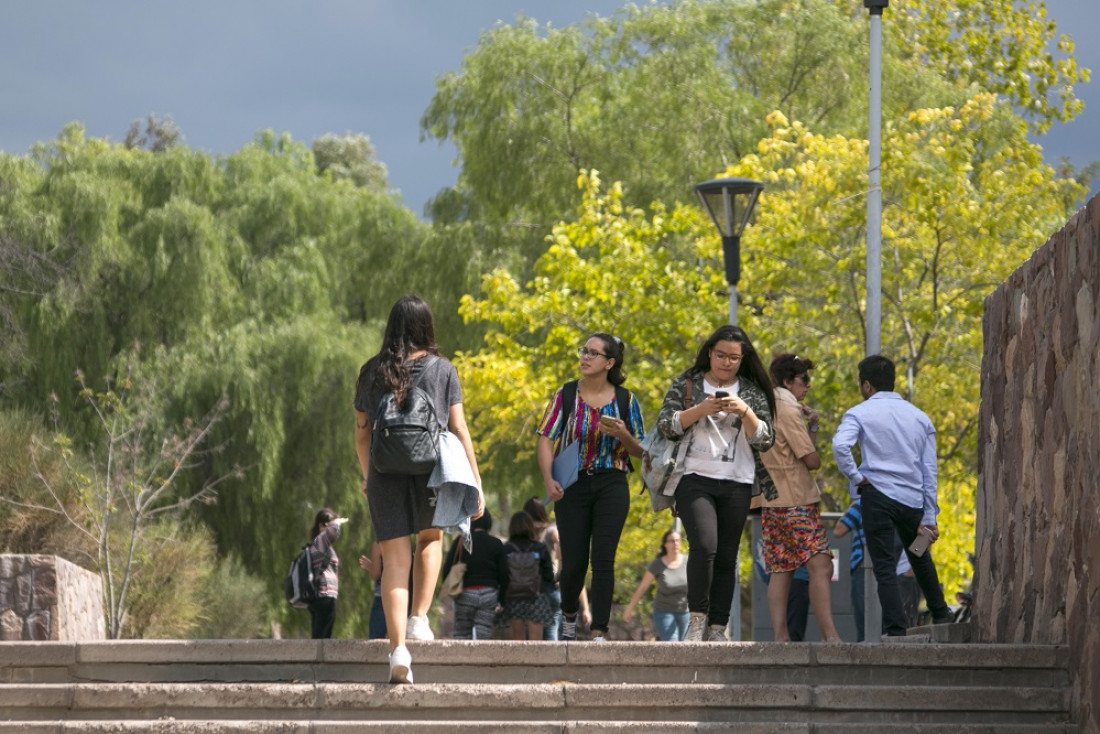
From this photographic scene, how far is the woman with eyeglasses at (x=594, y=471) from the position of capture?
9.02 metres

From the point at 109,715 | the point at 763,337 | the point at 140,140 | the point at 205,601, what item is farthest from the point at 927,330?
the point at 140,140

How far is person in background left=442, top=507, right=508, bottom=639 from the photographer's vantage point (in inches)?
508

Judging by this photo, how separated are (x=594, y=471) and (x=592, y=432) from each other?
20 cm

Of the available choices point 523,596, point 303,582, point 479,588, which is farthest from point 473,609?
point 303,582

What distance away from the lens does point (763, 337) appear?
21922 millimetres

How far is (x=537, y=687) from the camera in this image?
7.42m

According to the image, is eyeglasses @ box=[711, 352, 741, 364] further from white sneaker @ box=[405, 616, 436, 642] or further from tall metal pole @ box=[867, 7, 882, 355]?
tall metal pole @ box=[867, 7, 882, 355]

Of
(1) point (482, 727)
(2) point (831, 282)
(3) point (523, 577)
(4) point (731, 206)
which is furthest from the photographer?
(2) point (831, 282)

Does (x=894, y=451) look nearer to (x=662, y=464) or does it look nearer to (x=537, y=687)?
(x=662, y=464)

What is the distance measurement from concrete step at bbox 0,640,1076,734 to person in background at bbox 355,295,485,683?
285 millimetres

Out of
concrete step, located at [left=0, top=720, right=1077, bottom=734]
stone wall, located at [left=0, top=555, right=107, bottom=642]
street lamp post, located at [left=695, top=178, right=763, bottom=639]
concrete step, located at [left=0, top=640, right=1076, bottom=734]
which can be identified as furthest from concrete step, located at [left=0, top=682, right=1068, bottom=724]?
street lamp post, located at [left=695, top=178, right=763, bottom=639]

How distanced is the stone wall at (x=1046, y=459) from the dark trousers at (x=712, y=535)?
52.5 inches

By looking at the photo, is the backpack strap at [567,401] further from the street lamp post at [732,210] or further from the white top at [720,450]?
the street lamp post at [732,210]

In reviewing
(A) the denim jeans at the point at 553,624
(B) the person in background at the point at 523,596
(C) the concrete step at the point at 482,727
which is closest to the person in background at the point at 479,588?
(B) the person in background at the point at 523,596
